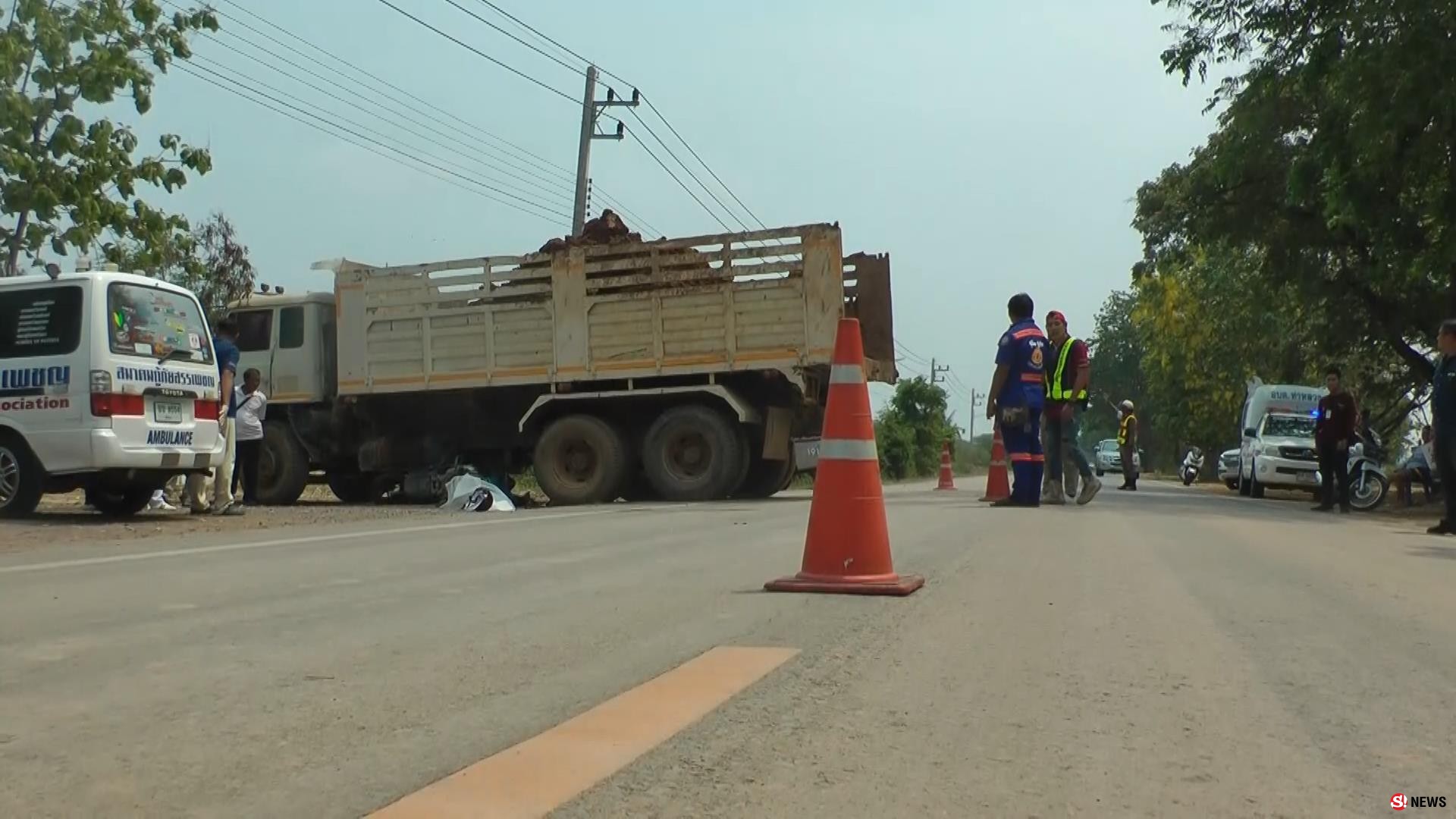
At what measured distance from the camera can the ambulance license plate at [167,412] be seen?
38.9 ft

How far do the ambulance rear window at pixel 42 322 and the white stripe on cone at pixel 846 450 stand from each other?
7.66 m

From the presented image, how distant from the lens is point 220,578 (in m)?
7.10

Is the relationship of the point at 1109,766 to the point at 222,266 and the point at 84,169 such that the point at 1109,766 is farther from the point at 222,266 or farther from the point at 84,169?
the point at 222,266

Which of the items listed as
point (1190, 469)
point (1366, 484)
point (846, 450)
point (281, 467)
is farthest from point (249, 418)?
point (1190, 469)

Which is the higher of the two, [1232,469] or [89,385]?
[89,385]

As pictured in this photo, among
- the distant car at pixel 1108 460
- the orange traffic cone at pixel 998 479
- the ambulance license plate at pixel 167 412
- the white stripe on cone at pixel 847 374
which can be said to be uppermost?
the white stripe on cone at pixel 847 374

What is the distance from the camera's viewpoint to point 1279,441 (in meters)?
24.3

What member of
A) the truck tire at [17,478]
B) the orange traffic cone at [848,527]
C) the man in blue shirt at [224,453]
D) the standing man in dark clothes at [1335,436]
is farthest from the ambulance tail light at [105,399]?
the standing man in dark clothes at [1335,436]

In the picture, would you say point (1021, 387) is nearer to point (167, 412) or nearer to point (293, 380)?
point (167, 412)

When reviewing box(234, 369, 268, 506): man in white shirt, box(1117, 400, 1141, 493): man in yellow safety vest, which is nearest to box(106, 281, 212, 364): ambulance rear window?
box(234, 369, 268, 506): man in white shirt

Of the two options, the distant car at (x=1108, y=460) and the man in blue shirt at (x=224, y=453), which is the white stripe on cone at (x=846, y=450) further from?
the distant car at (x=1108, y=460)

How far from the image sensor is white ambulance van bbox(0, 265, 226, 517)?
11336 millimetres

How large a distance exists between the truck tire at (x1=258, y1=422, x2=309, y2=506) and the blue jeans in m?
9.44

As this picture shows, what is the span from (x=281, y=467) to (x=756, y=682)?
14.5 metres
